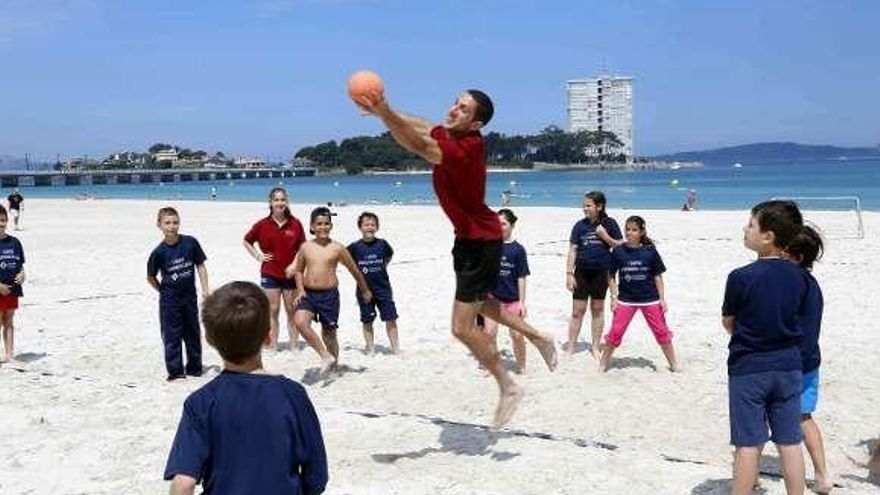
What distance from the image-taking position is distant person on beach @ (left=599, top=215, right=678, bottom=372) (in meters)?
7.96

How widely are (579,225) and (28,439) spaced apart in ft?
17.0

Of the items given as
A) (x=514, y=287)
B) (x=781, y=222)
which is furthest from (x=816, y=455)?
(x=514, y=287)

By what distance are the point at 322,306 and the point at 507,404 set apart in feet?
10.1

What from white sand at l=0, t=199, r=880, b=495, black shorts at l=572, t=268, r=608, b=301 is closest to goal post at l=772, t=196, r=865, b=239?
white sand at l=0, t=199, r=880, b=495

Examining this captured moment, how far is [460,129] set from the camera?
5.02 m

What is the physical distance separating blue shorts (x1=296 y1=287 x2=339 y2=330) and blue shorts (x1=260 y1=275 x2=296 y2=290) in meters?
0.92

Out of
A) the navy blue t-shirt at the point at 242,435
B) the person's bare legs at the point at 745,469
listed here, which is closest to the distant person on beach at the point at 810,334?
the person's bare legs at the point at 745,469

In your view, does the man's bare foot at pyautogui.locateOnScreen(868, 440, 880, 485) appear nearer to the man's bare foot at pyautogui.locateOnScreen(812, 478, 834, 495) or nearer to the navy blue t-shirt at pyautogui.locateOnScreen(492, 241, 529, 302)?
the man's bare foot at pyautogui.locateOnScreen(812, 478, 834, 495)

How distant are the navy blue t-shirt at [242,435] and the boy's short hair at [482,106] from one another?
260 cm

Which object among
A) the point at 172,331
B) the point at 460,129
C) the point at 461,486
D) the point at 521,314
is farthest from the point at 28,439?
the point at 521,314

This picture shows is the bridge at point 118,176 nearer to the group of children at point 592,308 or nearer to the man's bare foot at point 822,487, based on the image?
the group of children at point 592,308

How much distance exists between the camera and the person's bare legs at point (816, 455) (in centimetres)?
480

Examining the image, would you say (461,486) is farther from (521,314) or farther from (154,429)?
(521,314)

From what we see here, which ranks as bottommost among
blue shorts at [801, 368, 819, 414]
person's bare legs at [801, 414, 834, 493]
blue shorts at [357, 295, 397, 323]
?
person's bare legs at [801, 414, 834, 493]
